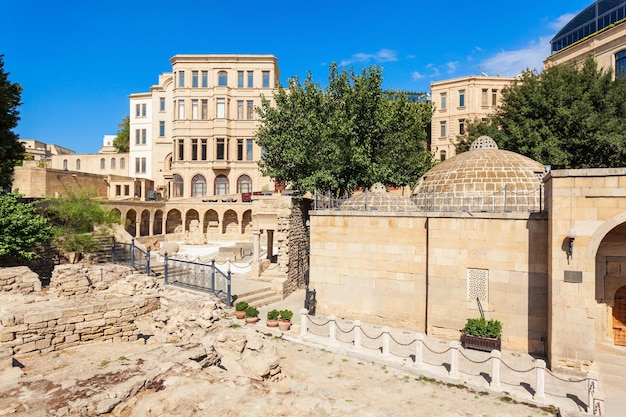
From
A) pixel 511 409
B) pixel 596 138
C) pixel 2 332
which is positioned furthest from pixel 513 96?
pixel 2 332

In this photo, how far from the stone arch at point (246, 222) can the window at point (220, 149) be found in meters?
9.26

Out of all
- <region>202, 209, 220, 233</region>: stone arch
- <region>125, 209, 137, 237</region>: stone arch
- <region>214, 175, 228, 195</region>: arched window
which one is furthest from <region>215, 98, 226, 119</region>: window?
<region>125, 209, 137, 237</region>: stone arch

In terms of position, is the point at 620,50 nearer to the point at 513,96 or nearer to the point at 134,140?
the point at 513,96

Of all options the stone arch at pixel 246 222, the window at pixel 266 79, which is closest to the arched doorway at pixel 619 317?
the stone arch at pixel 246 222

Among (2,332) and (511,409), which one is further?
(2,332)

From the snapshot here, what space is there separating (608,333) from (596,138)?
14846 mm

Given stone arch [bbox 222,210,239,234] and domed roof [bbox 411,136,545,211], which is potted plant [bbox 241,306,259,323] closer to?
domed roof [bbox 411,136,545,211]

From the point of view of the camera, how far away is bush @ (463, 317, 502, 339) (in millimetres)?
12055

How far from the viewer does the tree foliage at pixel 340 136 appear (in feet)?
73.9

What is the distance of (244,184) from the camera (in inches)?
1902

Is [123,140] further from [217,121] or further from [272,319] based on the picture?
[272,319]

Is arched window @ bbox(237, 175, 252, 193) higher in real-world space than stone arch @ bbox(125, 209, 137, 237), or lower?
higher

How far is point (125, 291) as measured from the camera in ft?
52.7

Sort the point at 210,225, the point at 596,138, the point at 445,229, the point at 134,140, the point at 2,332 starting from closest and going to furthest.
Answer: the point at 2,332 → the point at 445,229 → the point at 596,138 → the point at 210,225 → the point at 134,140
